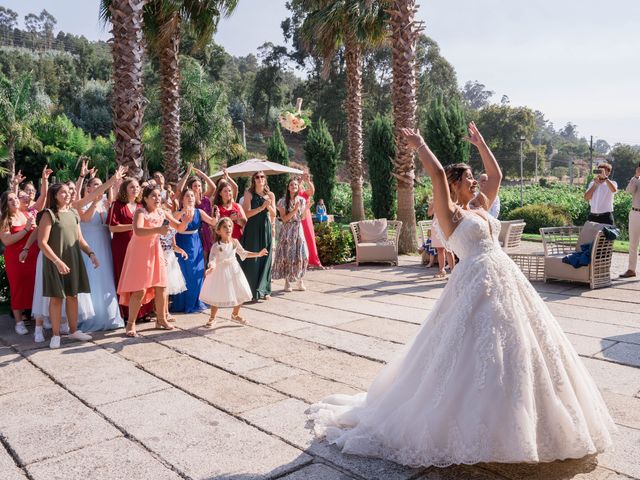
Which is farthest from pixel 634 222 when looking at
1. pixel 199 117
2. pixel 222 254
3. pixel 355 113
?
pixel 199 117

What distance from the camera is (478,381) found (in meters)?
2.85

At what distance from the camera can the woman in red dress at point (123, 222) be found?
6430mm

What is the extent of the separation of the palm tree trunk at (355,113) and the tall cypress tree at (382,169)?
3810 millimetres

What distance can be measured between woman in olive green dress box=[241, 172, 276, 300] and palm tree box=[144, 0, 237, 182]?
5.89 metres

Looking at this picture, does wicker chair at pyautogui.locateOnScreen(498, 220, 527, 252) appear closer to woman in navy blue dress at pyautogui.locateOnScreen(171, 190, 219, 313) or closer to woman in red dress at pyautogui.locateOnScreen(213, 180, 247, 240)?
woman in red dress at pyautogui.locateOnScreen(213, 180, 247, 240)

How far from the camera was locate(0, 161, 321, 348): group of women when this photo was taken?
573 cm

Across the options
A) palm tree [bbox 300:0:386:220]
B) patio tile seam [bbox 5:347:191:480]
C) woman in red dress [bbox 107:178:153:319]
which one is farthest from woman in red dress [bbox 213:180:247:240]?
palm tree [bbox 300:0:386:220]

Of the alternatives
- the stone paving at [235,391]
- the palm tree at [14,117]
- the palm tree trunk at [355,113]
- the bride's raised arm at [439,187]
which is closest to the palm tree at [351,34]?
the palm tree trunk at [355,113]

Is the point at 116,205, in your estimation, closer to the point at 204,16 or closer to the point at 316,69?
the point at 204,16

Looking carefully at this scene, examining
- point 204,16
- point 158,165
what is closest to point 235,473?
point 204,16

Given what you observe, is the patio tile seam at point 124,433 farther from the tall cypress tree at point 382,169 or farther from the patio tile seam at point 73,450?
the tall cypress tree at point 382,169

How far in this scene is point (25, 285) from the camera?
6480mm

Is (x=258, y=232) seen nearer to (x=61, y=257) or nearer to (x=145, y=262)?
Answer: (x=145, y=262)

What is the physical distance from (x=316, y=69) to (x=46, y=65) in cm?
3065
